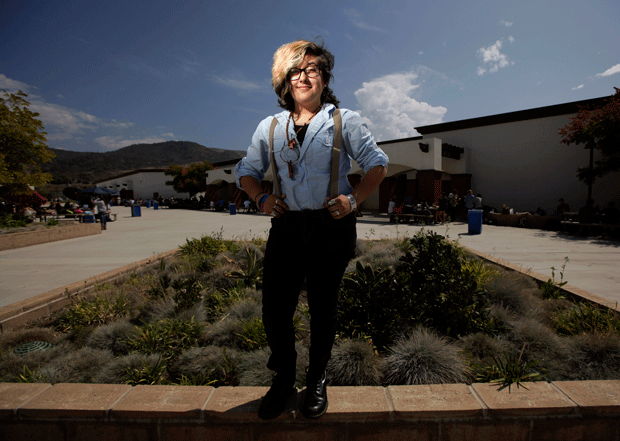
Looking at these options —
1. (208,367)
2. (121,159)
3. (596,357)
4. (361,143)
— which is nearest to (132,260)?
(208,367)

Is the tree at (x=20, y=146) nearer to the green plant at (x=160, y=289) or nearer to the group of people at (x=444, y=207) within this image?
the green plant at (x=160, y=289)

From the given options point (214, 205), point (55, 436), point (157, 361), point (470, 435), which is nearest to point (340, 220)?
point (470, 435)

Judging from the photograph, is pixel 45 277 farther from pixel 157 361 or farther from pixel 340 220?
pixel 340 220

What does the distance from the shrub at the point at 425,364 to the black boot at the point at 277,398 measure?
64 centimetres

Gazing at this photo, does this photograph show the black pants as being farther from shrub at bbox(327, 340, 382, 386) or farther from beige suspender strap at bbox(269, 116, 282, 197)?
shrub at bbox(327, 340, 382, 386)

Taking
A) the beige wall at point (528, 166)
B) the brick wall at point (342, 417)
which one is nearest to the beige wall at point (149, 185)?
the beige wall at point (528, 166)

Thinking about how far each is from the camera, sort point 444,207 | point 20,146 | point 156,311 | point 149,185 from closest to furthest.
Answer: point 156,311
point 20,146
point 444,207
point 149,185

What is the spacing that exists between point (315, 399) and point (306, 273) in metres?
0.57

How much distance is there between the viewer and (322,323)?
4.76ft

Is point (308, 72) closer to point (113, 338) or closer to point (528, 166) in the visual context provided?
point (113, 338)

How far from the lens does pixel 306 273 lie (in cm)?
147

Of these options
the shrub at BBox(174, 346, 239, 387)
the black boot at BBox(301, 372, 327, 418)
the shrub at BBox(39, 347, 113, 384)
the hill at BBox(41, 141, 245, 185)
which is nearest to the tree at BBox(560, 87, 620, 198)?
the black boot at BBox(301, 372, 327, 418)

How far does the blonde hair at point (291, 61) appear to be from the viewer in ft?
4.55

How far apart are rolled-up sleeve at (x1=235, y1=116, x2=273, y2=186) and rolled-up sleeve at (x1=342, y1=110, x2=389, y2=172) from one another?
40 cm
